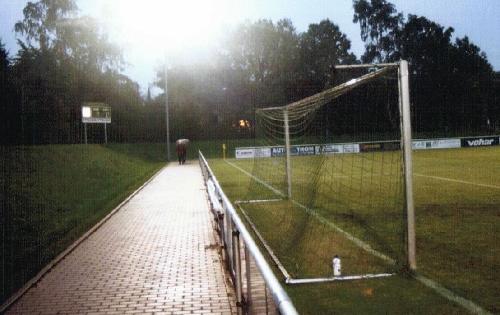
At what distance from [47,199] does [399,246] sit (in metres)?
10.2

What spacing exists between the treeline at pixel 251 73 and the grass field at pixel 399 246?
25386mm

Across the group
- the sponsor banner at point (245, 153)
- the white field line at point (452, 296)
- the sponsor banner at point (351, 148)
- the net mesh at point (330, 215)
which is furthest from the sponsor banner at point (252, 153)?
the white field line at point (452, 296)

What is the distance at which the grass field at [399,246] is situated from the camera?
215 inches

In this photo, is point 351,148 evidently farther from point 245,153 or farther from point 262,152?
point 245,153

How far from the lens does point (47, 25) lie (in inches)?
1761

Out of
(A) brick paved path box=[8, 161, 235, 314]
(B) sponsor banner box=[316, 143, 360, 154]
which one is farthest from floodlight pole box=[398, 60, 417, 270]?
(B) sponsor banner box=[316, 143, 360, 154]

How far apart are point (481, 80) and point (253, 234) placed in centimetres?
6052

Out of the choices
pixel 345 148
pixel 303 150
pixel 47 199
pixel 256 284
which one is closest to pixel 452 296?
pixel 256 284

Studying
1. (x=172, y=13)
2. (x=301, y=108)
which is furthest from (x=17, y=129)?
(x=301, y=108)

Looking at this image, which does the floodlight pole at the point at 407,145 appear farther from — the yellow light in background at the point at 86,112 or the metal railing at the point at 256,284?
the yellow light in background at the point at 86,112

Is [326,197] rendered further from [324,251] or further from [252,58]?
[252,58]

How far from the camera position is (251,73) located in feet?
192

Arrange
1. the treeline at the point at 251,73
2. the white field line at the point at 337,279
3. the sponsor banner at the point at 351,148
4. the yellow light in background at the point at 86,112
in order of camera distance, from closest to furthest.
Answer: the white field line at the point at 337,279, the yellow light in background at the point at 86,112, the sponsor banner at the point at 351,148, the treeline at the point at 251,73

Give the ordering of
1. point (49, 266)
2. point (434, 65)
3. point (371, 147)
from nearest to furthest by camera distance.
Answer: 1. point (49, 266)
2. point (371, 147)
3. point (434, 65)
